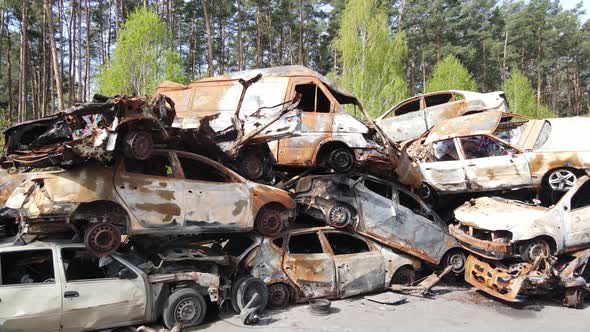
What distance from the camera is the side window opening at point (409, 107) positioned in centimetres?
1357

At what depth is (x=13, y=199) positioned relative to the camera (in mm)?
5695

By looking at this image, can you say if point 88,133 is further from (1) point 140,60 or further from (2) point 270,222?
(1) point 140,60

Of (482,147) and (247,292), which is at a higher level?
(482,147)

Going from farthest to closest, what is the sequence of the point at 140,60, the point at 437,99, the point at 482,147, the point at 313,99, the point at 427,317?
the point at 140,60
the point at 437,99
the point at 482,147
the point at 313,99
the point at 427,317

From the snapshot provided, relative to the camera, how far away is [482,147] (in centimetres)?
999

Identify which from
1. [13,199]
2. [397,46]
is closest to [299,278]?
[13,199]

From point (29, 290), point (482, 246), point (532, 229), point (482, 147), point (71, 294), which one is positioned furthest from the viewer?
point (482, 147)

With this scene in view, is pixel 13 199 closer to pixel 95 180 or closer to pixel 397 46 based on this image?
pixel 95 180

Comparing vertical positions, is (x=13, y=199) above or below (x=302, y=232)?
above

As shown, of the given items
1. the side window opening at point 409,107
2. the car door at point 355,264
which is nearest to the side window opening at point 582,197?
the car door at point 355,264

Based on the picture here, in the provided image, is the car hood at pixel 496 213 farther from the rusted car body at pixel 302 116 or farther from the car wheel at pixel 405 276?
the rusted car body at pixel 302 116

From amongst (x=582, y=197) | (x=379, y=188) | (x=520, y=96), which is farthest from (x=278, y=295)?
(x=520, y=96)

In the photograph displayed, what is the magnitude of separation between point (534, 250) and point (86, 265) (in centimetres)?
724

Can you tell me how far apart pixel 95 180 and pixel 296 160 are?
369cm
